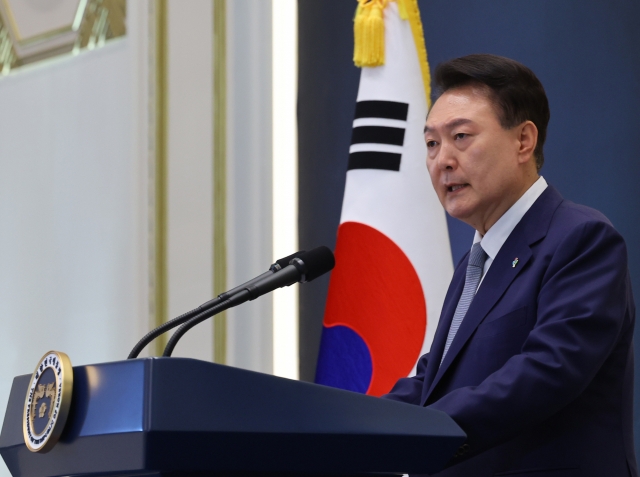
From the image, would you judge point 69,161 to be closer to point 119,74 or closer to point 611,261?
point 119,74

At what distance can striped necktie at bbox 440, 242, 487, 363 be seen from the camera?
73.8 inches

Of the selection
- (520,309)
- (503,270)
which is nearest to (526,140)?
(503,270)

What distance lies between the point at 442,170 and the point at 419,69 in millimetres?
1287

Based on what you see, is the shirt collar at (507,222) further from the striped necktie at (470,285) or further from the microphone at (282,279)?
the microphone at (282,279)

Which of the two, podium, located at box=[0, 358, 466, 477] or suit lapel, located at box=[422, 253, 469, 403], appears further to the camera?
suit lapel, located at box=[422, 253, 469, 403]

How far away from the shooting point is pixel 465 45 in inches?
134

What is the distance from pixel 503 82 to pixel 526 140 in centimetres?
14

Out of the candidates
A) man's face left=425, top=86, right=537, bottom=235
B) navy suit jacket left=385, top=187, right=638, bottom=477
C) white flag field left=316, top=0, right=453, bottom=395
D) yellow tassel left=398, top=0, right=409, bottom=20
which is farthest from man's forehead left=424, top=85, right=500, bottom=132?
yellow tassel left=398, top=0, right=409, bottom=20

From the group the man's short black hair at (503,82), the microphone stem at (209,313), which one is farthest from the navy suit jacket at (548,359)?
the microphone stem at (209,313)

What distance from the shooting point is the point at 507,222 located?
6.08 feet

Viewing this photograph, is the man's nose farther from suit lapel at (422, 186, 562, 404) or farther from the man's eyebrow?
suit lapel at (422, 186, 562, 404)

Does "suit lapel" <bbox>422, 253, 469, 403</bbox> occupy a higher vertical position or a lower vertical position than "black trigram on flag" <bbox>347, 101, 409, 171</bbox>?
lower

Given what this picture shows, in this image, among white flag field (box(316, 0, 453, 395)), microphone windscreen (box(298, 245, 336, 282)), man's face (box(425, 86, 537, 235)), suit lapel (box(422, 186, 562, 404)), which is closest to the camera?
microphone windscreen (box(298, 245, 336, 282))

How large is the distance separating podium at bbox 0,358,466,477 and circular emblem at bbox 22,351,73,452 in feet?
0.05
